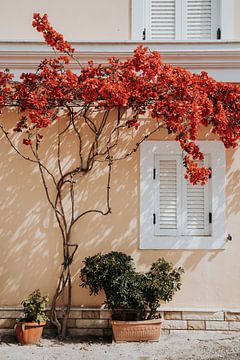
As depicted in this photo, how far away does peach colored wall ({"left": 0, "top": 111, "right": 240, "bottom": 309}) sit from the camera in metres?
7.75

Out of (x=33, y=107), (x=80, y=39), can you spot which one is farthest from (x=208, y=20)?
(x=33, y=107)

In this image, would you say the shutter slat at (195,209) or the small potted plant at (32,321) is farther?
the shutter slat at (195,209)

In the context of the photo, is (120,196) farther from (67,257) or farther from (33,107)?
(33,107)

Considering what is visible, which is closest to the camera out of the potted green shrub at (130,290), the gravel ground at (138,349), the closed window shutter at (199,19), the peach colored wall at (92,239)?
the gravel ground at (138,349)

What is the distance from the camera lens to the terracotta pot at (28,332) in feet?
23.6

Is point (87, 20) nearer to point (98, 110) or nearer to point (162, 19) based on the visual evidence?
point (162, 19)

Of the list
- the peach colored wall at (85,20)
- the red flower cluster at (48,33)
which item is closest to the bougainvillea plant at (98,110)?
the red flower cluster at (48,33)

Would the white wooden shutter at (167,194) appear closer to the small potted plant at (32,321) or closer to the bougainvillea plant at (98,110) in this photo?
the bougainvillea plant at (98,110)

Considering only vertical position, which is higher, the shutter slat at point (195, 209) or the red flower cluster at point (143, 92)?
the red flower cluster at point (143, 92)

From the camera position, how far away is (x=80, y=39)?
833cm

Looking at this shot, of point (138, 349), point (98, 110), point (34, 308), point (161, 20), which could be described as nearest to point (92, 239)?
point (34, 308)

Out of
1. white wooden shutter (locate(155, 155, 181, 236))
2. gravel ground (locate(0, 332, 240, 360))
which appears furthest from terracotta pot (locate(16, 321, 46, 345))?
white wooden shutter (locate(155, 155, 181, 236))

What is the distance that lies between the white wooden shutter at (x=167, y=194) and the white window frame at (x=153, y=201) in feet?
0.31

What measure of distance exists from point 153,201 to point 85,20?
325 cm
